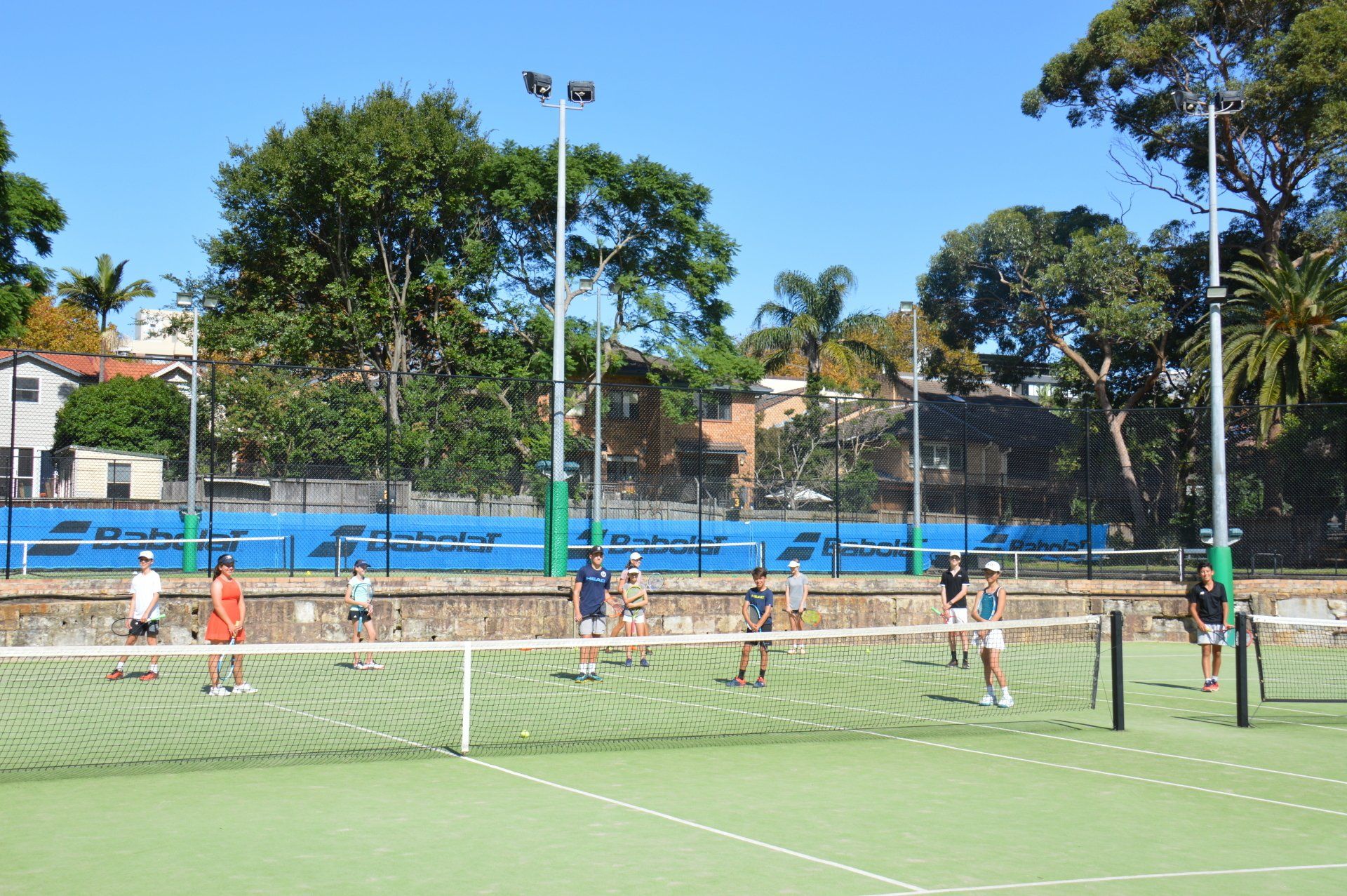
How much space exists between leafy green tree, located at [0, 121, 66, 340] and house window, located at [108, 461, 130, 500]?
12652mm

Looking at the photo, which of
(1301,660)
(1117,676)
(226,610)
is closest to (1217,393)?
(1301,660)

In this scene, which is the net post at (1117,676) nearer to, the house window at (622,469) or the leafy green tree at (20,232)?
the house window at (622,469)

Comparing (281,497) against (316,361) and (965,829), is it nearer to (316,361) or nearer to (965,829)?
(965,829)

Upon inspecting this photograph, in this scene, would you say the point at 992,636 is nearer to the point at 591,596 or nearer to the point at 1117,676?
the point at 1117,676

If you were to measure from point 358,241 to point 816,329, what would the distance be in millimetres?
20770

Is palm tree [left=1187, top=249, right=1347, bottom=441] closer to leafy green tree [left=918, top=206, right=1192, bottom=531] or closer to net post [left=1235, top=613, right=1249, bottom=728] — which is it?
leafy green tree [left=918, top=206, right=1192, bottom=531]

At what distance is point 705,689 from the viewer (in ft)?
51.9

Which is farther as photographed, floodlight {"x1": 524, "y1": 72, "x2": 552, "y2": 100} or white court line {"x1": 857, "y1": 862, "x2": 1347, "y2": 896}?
floodlight {"x1": 524, "y1": 72, "x2": 552, "y2": 100}

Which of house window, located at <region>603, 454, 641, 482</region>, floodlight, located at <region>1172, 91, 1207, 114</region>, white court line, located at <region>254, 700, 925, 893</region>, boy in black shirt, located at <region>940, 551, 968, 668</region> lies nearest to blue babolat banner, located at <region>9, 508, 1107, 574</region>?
house window, located at <region>603, 454, 641, 482</region>

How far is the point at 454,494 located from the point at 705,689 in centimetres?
1061

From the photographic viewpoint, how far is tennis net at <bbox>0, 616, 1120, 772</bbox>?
10938mm

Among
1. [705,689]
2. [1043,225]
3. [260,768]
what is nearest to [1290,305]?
[1043,225]

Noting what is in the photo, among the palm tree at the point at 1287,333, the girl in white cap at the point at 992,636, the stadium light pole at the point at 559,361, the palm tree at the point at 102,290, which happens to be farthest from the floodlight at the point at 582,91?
the palm tree at the point at 102,290

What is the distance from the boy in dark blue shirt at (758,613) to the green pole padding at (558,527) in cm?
540
